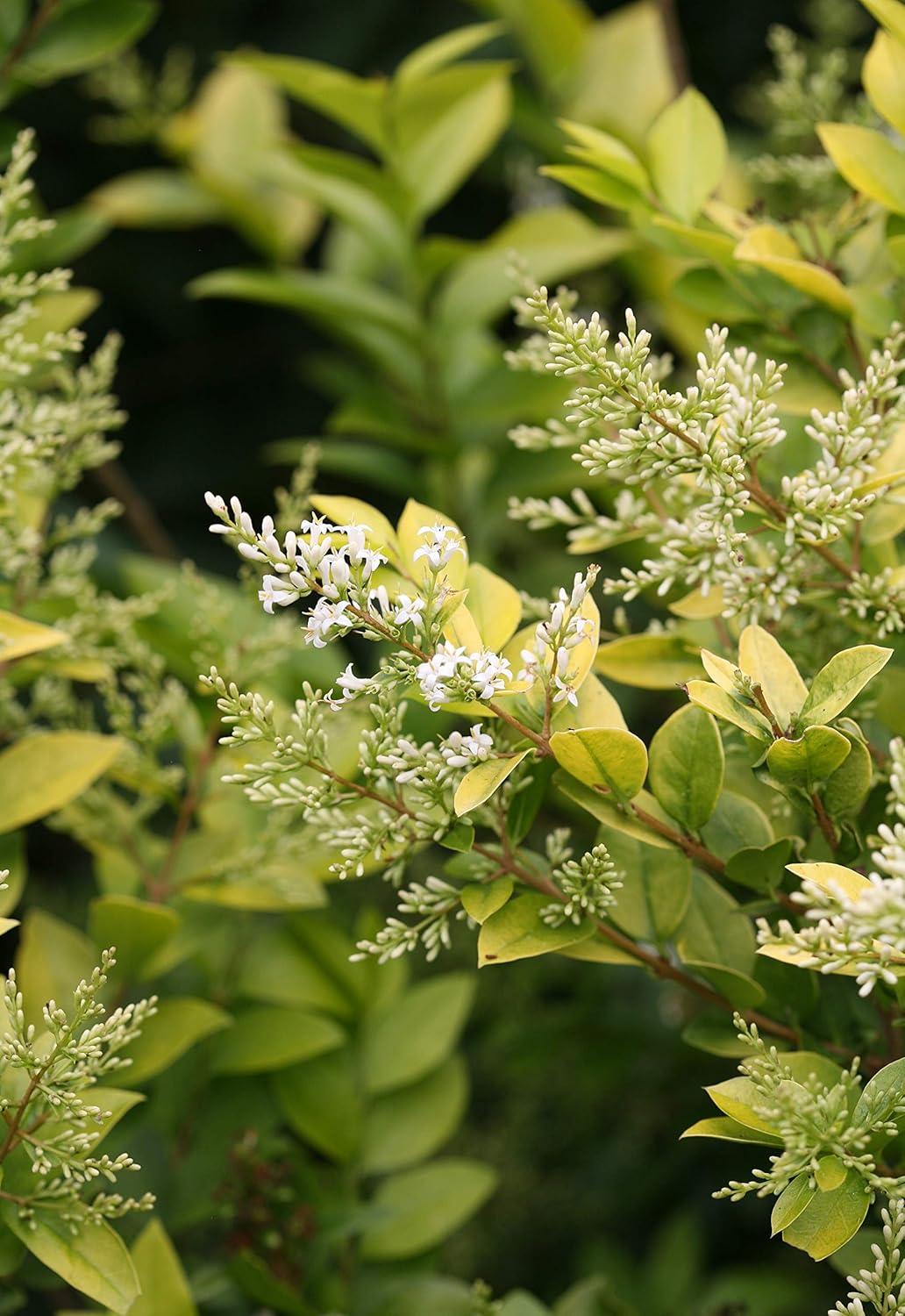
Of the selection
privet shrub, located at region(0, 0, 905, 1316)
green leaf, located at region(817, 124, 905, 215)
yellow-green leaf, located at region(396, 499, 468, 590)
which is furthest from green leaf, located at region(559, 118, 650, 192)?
yellow-green leaf, located at region(396, 499, 468, 590)

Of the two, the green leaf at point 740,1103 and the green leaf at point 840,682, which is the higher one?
the green leaf at point 840,682

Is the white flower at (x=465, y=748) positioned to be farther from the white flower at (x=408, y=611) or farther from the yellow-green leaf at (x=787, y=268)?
the yellow-green leaf at (x=787, y=268)

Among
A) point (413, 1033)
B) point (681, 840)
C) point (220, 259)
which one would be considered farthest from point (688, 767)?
point (220, 259)

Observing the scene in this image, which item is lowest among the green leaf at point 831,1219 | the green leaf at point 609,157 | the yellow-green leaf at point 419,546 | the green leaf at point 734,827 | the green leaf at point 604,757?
the green leaf at point 831,1219

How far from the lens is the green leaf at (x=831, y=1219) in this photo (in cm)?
56

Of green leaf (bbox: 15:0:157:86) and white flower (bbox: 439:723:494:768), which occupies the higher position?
green leaf (bbox: 15:0:157:86)

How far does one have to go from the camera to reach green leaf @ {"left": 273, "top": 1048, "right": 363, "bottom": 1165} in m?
0.99

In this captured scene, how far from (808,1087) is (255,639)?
0.49 m

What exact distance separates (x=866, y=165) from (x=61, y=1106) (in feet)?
2.22

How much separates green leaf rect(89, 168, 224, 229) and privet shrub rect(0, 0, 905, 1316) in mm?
196

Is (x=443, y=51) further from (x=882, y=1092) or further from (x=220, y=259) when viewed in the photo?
(x=882, y=1092)

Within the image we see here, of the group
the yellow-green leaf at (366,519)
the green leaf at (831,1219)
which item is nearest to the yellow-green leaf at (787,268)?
the yellow-green leaf at (366,519)

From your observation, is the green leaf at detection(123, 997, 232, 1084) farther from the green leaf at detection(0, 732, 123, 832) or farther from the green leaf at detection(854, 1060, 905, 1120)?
the green leaf at detection(854, 1060, 905, 1120)

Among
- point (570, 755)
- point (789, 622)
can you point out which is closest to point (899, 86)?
point (789, 622)
